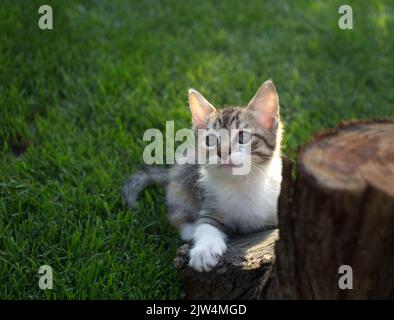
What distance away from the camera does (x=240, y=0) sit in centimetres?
696

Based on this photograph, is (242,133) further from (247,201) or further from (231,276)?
(231,276)

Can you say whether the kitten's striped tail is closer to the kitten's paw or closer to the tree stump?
the kitten's paw

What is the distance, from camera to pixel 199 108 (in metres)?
3.64

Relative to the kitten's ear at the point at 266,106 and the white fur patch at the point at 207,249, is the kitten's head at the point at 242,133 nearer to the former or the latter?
the kitten's ear at the point at 266,106

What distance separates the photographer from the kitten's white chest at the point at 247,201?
3506 millimetres

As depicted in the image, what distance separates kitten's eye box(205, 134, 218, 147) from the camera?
11.0 feet

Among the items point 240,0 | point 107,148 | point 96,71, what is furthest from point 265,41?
point 107,148

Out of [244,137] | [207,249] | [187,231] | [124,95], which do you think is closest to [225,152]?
[244,137]

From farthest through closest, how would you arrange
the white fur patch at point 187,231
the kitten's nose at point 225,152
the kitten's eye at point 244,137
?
the white fur patch at point 187,231 → the kitten's eye at point 244,137 → the kitten's nose at point 225,152

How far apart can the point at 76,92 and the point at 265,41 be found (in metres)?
2.37

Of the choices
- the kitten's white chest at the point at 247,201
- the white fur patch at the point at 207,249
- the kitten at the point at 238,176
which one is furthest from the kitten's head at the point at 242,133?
the white fur patch at the point at 207,249

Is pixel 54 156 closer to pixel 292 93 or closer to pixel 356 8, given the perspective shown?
pixel 292 93

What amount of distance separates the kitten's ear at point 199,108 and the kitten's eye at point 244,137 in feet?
1.14

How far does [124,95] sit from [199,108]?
1.69 metres
